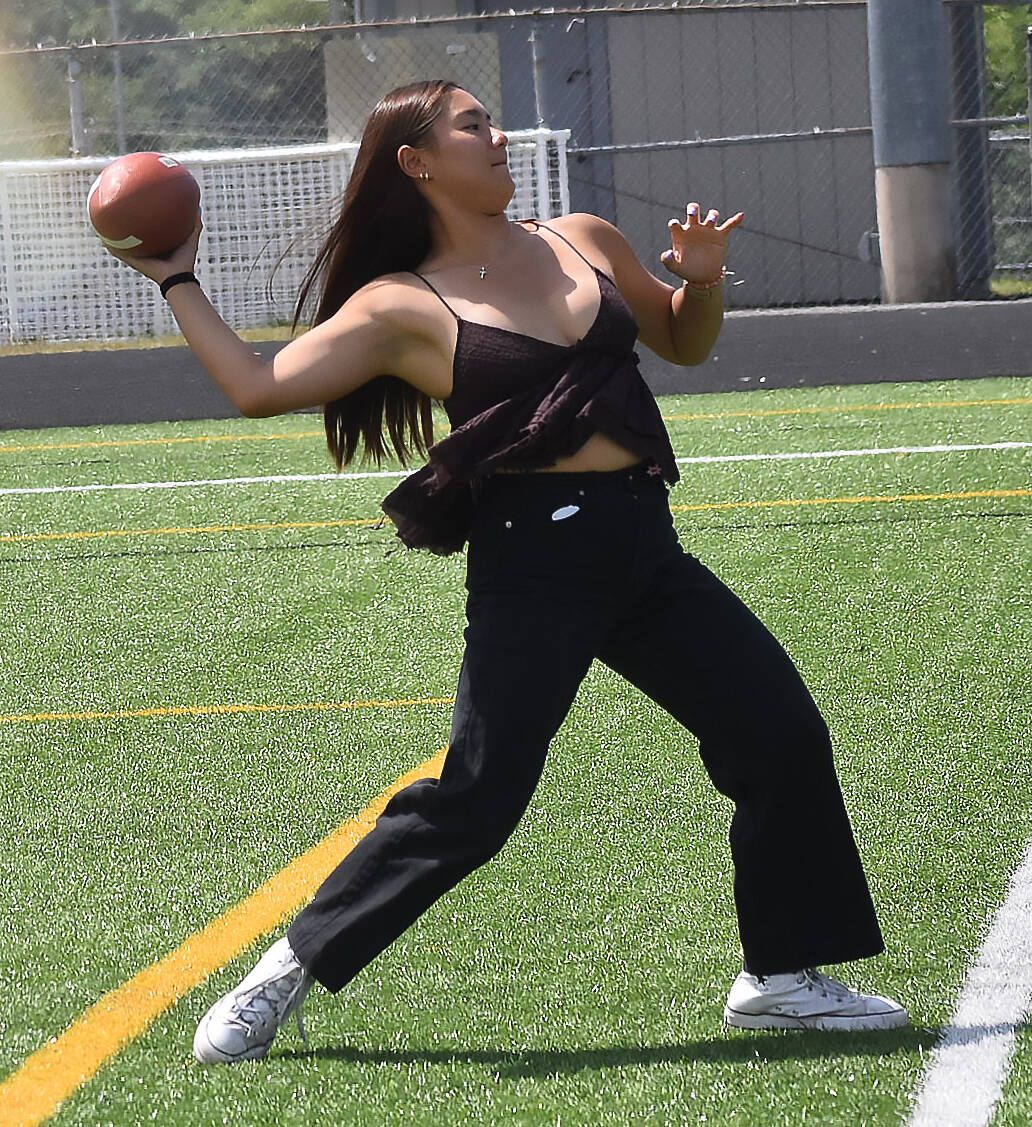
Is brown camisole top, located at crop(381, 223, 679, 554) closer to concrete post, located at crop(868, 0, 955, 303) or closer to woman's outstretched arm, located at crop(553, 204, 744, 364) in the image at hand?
woman's outstretched arm, located at crop(553, 204, 744, 364)

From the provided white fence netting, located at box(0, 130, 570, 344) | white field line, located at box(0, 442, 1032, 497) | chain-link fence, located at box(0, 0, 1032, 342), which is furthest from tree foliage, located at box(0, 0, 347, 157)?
white field line, located at box(0, 442, 1032, 497)

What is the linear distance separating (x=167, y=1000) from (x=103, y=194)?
1530 mm

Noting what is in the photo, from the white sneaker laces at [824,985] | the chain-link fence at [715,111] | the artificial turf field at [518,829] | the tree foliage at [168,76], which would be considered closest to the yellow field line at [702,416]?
the artificial turf field at [518,829]

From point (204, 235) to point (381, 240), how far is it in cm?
1217

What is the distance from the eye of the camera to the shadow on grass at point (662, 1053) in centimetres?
323

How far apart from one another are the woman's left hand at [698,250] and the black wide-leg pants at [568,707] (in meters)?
0.44

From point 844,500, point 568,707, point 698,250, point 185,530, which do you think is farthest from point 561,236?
point 185,530

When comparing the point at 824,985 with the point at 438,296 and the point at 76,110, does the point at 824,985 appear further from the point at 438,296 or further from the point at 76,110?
the point at 76,110

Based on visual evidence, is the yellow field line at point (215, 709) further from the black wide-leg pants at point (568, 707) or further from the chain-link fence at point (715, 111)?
the chain-link fence at point (715, 111)

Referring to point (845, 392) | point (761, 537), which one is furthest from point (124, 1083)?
point (845, 392)

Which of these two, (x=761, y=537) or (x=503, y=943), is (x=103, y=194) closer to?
(x=503, y=943)

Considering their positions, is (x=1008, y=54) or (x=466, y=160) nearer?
(x=466, y=160)

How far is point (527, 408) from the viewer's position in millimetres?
3242

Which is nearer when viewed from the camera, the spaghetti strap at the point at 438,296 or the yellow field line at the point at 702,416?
the spaghetti strap at the point at 438,296
